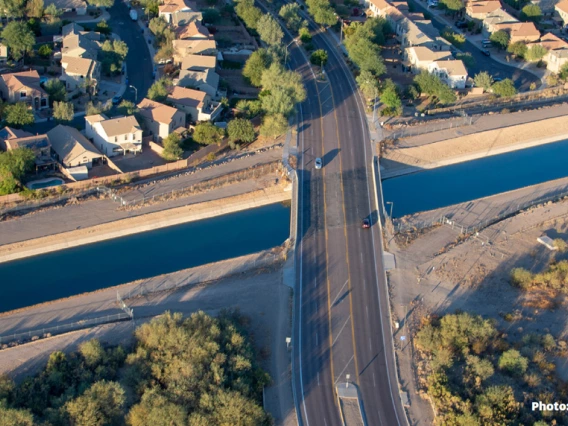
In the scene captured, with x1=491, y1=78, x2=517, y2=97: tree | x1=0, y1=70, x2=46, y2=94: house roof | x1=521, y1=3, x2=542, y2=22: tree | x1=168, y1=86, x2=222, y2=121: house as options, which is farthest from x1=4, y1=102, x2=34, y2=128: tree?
x1=521, y1=3, x2=542, y2=22: tree

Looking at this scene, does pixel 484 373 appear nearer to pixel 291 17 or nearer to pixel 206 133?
pixel 206 133

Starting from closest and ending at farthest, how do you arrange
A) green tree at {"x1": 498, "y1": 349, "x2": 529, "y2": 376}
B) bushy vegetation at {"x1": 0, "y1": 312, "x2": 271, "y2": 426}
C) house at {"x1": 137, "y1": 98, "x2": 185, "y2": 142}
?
bushy vegetation at {"x1": 0, "y1": 312, "x2": 271, "y2": 426} → green tree at {"x1": 498, "y1": 349, "x2": 529, "y2": 376} → house at {"x1": 137, "y1": 98, "x2": 185, "y2": 142}

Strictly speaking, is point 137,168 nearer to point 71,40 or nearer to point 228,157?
point 228,157

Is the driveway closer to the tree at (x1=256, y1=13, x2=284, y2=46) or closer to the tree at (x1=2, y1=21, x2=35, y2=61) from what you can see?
the tree at (x1=2, y1=21, x2=35, y2=61)

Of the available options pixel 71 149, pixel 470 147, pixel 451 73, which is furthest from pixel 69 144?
pixel 451 73

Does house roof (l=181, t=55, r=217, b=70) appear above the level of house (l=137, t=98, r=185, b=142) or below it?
above

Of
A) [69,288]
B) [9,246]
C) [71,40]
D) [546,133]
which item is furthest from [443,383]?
[71,40]
